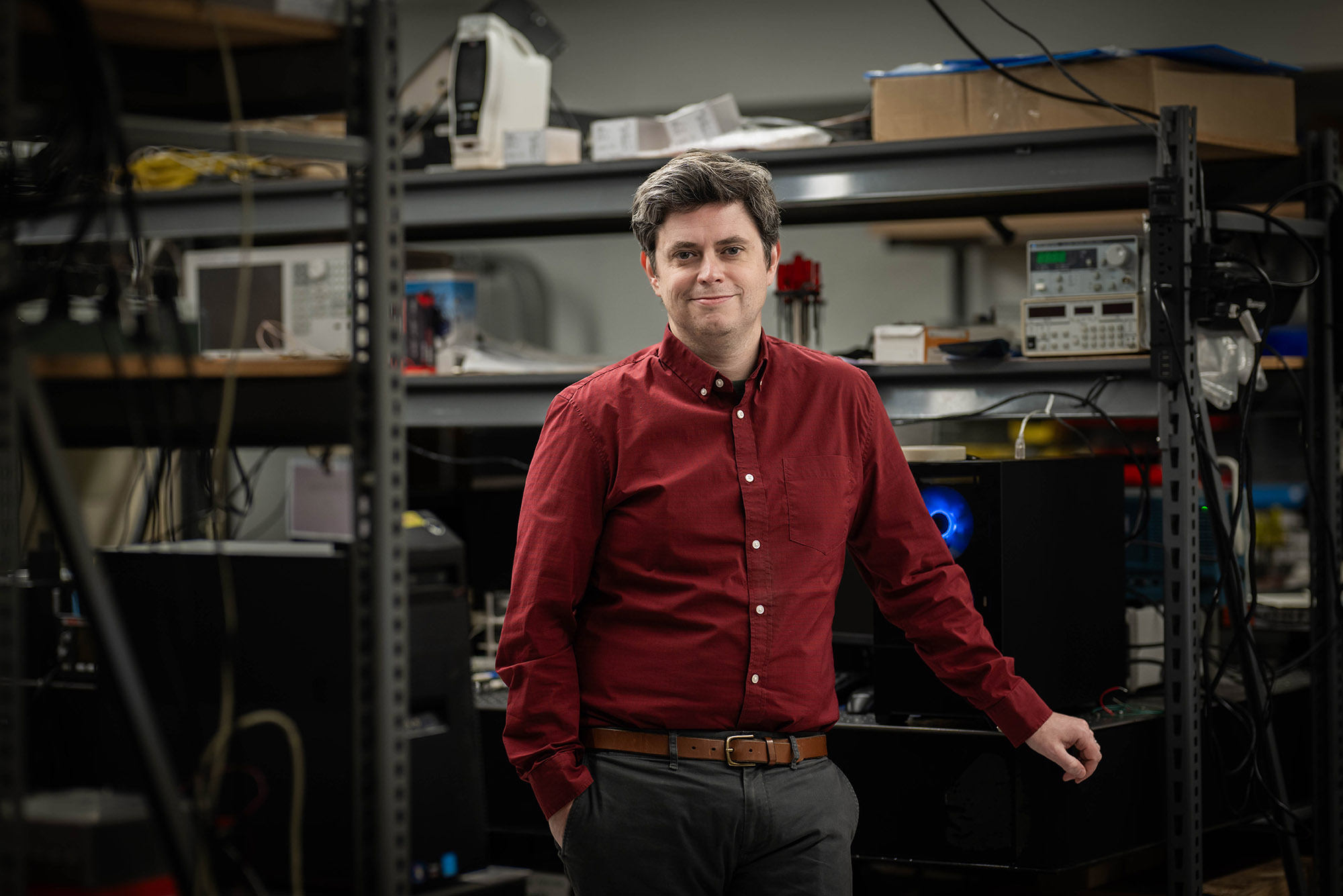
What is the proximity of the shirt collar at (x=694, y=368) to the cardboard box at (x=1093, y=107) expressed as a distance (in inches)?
43.1

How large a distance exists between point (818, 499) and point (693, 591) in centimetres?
20

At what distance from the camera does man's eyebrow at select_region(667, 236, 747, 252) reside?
1.43 metres

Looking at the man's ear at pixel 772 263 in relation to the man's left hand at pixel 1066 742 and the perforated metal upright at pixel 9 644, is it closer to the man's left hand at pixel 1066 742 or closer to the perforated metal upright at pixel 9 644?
the man's left hand at pixel 1066 742

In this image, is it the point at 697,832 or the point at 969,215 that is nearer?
the point at 697,832

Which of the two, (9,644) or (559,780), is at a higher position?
(9,644)

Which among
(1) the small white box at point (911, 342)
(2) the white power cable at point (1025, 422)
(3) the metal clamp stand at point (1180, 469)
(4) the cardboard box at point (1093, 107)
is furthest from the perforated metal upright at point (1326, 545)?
(1) the small white box at point (911, 342)

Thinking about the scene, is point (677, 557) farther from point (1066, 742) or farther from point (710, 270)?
point (1066, 742)

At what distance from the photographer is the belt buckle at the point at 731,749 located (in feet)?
4.46

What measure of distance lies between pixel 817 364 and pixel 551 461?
38cm

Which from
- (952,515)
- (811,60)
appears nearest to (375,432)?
(952,515)

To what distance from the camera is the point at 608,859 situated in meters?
1.36

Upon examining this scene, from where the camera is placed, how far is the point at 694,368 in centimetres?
147

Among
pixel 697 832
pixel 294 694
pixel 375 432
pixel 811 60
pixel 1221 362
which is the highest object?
pixel 811 60

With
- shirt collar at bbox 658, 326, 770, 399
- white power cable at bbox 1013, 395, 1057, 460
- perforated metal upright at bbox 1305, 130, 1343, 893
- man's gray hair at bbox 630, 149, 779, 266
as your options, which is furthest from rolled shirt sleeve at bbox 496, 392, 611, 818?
perforated metal upright at bbox 1305, 130, 1343, 893
